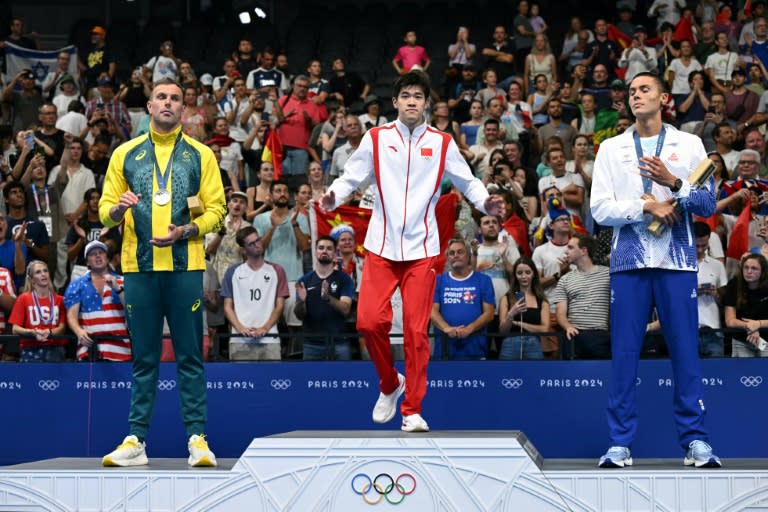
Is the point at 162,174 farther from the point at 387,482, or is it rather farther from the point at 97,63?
the point at 97,63

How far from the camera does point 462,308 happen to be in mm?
10227

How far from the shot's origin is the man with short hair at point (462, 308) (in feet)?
33.4

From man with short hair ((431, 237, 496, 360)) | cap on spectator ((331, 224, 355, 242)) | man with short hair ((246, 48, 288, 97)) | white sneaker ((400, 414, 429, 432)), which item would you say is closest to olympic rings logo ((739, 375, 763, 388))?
man with short hair ((431, 237, 496, 360))

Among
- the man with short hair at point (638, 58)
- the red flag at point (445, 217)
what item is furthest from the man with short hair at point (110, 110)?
the man with short hair at point (638, 58)

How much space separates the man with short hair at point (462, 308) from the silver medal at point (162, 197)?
356 cm

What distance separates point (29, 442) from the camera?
1048 cm

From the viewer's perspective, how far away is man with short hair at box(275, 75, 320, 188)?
14452 millimetres

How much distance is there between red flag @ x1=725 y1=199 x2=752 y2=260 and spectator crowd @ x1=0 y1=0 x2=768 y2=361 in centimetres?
1

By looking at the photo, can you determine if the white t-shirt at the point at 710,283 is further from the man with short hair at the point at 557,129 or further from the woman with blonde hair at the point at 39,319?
the woman with blonde hair at the point at 39,319

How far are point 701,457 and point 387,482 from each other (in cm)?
171

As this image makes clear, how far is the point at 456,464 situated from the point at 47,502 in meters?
2.27

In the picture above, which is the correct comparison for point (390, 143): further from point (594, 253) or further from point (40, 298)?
point (40, 298)

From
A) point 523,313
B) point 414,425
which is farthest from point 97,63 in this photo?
point 414,425

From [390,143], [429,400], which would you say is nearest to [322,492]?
[390,143]
